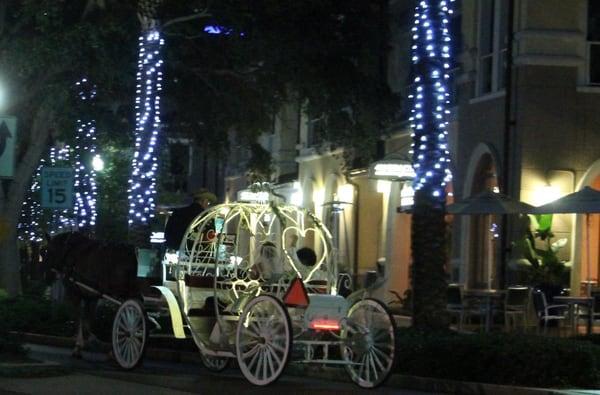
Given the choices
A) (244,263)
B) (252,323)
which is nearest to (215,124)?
(244,263)

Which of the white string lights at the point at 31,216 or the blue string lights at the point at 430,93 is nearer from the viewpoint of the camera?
the blue string lights at the point at 430,93

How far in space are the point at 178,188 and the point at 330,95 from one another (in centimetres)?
2796

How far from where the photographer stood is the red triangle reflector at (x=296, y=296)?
14.1 m

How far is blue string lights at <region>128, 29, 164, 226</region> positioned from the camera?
2714 cm

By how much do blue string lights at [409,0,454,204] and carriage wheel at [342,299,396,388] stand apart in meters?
3.28

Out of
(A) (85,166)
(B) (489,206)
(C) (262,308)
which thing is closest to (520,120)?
(B) (489,206)

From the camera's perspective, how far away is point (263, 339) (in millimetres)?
13898

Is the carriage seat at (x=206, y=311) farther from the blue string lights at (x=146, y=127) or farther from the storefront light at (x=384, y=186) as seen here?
the storefront light at (x=384, y=186)

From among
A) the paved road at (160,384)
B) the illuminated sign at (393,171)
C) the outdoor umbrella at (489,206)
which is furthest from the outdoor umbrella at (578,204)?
the illuminated sign at (393,171)

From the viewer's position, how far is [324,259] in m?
15.9

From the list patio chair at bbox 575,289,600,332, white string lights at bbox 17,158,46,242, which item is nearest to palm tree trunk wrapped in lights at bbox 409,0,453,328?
patio chair at bbox 575,289,600,332

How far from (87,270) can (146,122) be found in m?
9.58

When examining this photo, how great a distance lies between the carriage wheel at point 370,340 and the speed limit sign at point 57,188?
28.9 feet

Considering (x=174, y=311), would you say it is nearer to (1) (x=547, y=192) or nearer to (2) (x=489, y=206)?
(2) (x=489, y=206)
